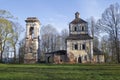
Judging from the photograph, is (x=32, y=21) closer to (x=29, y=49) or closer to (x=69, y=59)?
(x=29, y=49)

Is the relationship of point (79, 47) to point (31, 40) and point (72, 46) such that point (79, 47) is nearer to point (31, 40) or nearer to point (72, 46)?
point (72, 46)

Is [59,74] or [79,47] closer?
[59,74]

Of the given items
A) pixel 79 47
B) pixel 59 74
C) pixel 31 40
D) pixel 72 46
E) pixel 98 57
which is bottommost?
pixel 59 74

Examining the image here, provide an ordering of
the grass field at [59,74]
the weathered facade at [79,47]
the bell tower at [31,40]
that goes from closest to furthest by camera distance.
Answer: the grass field at [59,74] < the weathered facade at [79,47] < the bell tower at [31,40]

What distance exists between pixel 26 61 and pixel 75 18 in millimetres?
16540

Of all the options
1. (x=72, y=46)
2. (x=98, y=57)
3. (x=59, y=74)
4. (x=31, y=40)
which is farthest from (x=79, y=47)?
(x=59, y=74)

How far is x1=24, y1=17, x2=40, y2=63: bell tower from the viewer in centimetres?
6216

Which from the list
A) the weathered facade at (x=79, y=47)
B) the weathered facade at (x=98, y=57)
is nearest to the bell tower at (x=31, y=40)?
the weathered facade at (x=79, y=47)

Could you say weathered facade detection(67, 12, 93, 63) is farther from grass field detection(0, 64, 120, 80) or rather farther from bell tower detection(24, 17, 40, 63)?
grass field detection(0, 64, 120, 80)

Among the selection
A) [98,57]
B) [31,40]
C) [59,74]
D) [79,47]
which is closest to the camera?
[59,74]

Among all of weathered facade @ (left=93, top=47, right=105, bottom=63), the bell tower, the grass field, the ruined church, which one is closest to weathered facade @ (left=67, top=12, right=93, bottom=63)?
the ruined church

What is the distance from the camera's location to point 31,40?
2509 inches

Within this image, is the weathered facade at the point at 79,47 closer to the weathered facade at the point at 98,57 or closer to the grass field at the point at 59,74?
the weathered facade at the point at 98,57

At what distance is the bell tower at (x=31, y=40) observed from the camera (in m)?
62.2
